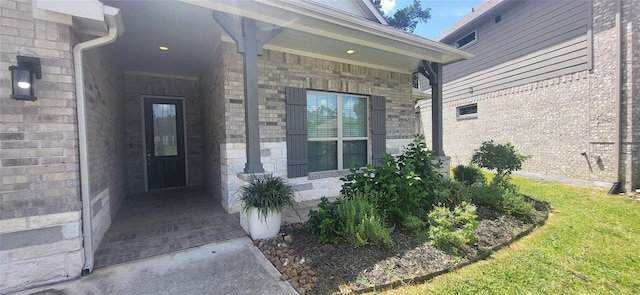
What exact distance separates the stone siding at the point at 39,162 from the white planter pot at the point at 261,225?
1566 millimetres

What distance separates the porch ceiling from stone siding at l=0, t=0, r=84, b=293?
1.05 metres

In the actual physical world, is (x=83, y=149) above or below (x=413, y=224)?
above

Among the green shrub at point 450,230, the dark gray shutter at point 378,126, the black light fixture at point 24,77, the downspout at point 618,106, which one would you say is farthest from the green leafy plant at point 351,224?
the downspout at point 618,106

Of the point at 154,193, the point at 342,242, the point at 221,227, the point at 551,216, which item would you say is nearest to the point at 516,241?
the point at 551,216

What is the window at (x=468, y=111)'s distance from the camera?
9.48 metres

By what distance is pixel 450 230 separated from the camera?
118 inches

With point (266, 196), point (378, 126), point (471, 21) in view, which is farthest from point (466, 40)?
point (266, 196)

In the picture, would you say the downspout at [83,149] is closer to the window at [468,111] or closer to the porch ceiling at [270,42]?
the porch ceiling at [270,42]

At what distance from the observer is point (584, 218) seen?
13.2 feet

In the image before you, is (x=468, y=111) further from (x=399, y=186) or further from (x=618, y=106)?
(x=399, y=186)

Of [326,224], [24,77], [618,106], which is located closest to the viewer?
[24,77]

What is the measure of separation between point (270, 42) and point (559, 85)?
7.54 metres

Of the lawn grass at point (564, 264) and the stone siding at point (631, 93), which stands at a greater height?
the stone siding at point (631, 93)

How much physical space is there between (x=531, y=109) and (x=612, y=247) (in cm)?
564
